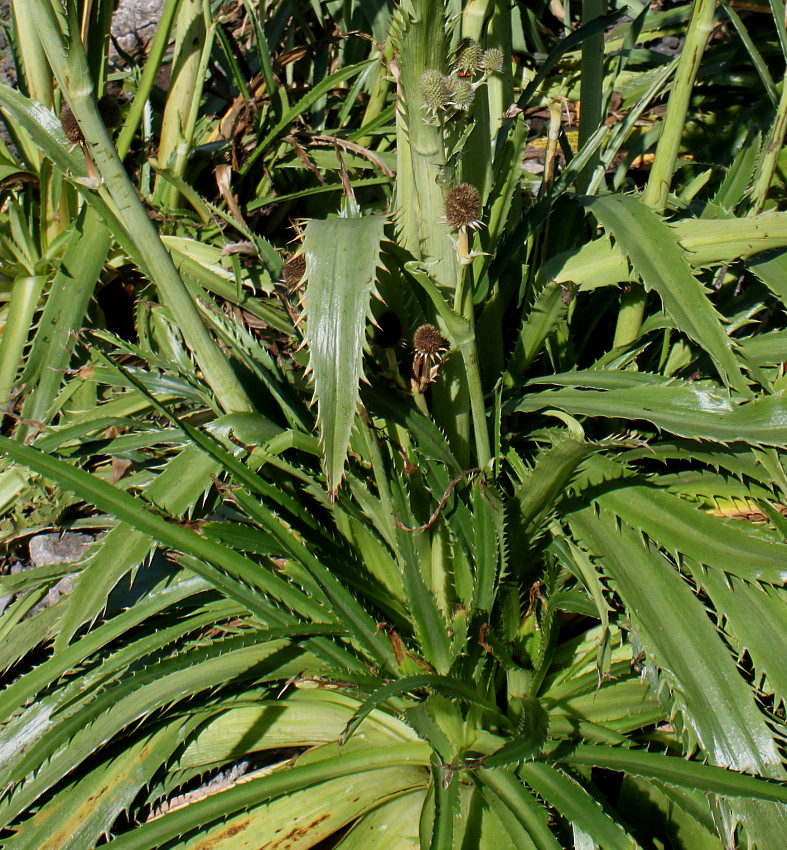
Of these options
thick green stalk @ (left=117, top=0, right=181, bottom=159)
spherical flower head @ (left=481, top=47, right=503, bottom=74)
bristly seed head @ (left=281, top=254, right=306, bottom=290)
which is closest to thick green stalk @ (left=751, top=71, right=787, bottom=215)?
spherical flower head @ (left=481, top=47, right=503, bottom=74)

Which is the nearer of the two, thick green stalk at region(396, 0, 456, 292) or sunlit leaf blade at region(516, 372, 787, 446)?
thick green stalk at region(396, 0, 456, 292)

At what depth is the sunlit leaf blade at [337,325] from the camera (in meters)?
0.85

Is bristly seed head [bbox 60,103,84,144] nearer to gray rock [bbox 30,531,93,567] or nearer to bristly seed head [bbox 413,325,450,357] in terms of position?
bristly seed head [bbox 413,325,450,357]

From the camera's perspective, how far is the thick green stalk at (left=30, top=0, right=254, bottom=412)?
3.10 ft

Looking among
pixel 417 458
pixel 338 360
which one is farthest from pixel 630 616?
pixel 338 360

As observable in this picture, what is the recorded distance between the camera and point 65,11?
93cm

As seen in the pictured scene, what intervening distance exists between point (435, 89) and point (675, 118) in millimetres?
486

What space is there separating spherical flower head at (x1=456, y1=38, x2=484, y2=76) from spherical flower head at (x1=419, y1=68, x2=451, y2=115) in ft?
0.22

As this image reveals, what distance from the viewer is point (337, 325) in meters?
0.86

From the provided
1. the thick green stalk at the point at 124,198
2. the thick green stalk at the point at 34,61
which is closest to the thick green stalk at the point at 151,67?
the thick green stalk at the point at 34,61

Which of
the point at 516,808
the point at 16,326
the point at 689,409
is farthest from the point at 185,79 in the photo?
the point at 516,808

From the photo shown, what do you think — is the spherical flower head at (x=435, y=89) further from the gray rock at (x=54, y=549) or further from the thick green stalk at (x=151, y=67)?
the gray rock at (x=54, y=549)

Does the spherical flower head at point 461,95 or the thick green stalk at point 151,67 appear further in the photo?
the thick green stalk at point 151,67

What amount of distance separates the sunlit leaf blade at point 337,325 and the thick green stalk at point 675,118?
0.58 meters
